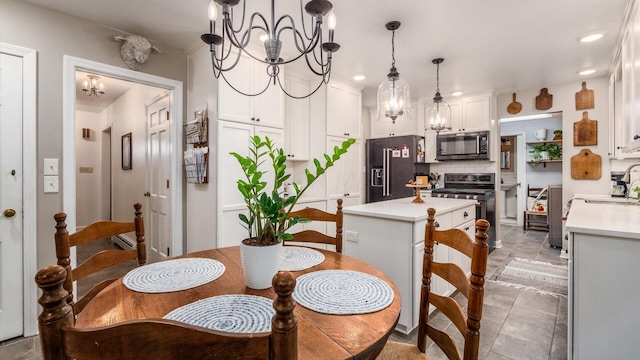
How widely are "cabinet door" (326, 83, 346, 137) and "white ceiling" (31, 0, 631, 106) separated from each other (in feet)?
0.78

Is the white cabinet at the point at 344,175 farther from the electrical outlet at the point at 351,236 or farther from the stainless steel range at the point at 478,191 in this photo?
the stainless steel range at the point at 478,191

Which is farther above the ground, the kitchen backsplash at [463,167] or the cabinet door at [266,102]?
the cabinet door at [266,102]

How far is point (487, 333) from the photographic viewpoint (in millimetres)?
2162

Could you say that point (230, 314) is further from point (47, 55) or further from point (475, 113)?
point (475, 113)

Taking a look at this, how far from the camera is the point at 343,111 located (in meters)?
3.96

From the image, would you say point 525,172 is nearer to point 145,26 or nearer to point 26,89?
point 145,26

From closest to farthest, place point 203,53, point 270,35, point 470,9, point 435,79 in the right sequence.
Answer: point 270,35 < point 470,9 < point 203,53 < point 435,79

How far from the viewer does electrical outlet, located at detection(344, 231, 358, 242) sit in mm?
2430

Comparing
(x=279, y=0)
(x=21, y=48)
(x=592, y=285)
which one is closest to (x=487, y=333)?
(x=592, y=285)

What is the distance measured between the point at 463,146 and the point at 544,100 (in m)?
1.23

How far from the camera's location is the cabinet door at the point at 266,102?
2896 mm

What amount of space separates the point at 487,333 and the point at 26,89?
3803mm

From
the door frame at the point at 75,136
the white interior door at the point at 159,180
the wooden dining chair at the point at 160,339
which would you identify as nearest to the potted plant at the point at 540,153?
the door frame at the point at 75,136

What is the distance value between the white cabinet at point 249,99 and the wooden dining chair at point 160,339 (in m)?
2.36
